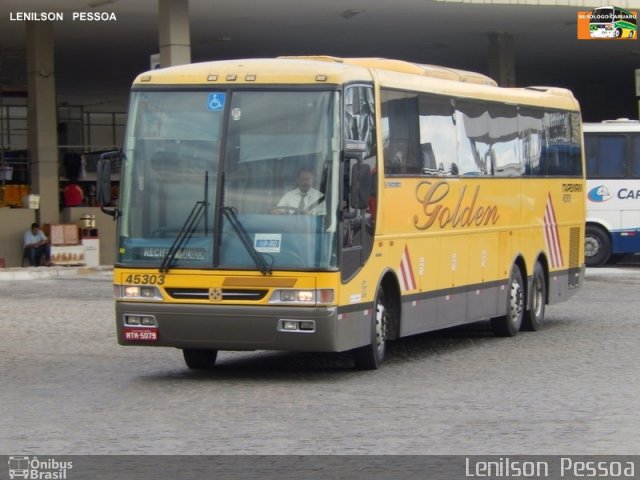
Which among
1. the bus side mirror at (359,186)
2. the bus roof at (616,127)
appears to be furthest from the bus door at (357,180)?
the bus roof at (616,127)

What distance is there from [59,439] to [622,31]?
29770 millimetres

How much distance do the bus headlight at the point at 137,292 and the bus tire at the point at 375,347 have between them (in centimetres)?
203

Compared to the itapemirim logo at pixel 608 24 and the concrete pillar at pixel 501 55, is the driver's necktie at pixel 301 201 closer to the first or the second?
the itapemirim logo at pixel 608 24

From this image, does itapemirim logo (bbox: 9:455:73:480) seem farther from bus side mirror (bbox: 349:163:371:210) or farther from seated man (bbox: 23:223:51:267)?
seated man (bbox: 23:223:51:267)

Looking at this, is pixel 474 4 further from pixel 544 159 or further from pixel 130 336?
pixel 130 336

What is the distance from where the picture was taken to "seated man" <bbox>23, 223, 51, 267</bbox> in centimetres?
3281

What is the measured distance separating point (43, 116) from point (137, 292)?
76.7 feet

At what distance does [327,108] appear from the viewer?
1249 centimetres

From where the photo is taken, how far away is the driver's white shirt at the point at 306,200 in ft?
40.4

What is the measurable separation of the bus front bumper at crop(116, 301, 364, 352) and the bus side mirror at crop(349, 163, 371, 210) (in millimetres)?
976

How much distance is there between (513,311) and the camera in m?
17.4

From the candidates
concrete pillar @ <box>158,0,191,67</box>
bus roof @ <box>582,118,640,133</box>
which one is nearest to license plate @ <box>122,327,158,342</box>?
concrete pillar @ <box>158,0,191,67</box>

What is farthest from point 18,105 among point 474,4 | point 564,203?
point 564,203

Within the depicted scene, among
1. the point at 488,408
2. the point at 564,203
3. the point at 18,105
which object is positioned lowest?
the point at 488,408
